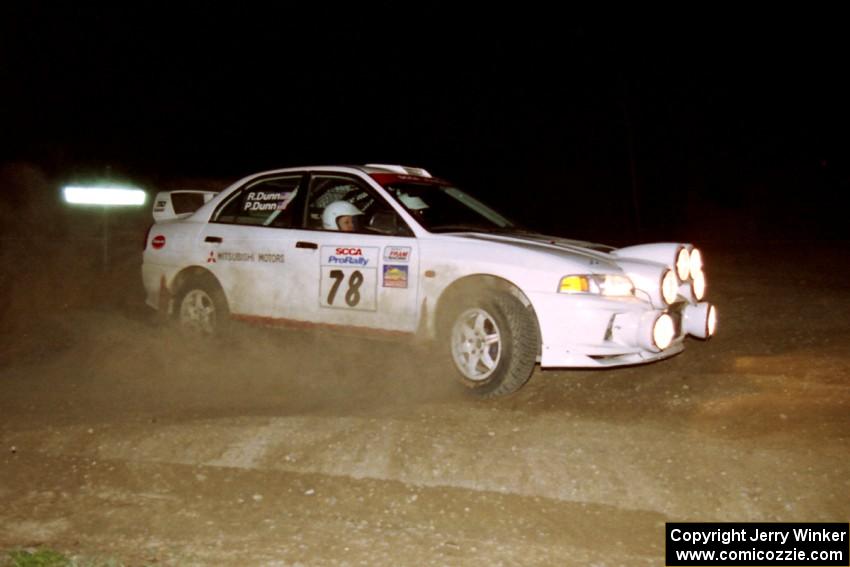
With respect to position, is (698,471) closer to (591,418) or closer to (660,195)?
(591,418)

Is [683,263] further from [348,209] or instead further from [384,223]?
[348,209]

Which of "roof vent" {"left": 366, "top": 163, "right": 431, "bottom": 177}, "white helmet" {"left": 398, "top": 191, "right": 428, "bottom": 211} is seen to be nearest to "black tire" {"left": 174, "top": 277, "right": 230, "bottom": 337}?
Answer: "roof vent" {"left": 366, "top": 163, "right": 431, "bottom": 177}

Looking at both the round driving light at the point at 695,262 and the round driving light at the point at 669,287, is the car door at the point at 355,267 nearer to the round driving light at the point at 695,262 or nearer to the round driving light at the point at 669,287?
the round driving light at the point at 669,287

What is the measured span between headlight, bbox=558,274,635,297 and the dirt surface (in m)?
0.77

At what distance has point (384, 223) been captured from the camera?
6586 millimetres

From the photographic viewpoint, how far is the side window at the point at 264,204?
7176mm

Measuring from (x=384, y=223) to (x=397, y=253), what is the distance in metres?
0.32

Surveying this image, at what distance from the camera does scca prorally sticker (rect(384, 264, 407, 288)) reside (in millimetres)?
6332

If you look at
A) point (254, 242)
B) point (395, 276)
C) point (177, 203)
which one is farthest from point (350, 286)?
point (177, 203)

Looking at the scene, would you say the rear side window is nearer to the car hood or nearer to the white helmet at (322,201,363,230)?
the white helmet at (322,201,363,230)

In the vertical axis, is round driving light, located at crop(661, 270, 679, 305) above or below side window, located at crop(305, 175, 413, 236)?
below

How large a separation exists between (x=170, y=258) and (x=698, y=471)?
506cm

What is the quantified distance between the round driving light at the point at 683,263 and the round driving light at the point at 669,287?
151 millimetres

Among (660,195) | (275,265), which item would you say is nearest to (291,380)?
(275,265)
